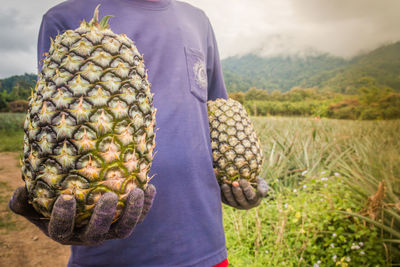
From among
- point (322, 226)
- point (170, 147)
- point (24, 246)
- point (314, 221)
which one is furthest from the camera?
point (24, 246)

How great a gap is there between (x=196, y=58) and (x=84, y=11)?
77 centimetres

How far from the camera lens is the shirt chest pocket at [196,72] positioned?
72.9 inches

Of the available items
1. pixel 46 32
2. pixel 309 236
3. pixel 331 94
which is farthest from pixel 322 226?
pixel 331 94

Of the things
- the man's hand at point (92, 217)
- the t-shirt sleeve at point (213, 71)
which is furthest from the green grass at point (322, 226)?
the man's hand at point (92, 217)

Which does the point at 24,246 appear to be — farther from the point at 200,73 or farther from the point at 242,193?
the point at 200,73

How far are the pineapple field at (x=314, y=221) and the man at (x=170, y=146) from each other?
221 centimetres

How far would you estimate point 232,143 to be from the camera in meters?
2.20

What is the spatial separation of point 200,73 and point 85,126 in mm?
997

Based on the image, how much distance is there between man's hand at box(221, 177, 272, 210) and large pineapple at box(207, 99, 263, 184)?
9 centimetres

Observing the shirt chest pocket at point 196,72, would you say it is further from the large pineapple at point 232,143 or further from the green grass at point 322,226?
the green grass at point 322,226

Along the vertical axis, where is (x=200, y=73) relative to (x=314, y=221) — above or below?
above

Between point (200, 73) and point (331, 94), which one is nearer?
point (200, 73)

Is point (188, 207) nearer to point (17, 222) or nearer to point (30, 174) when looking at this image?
point (30, 174)

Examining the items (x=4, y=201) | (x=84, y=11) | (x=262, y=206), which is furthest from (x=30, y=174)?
(x=4, y=201)
